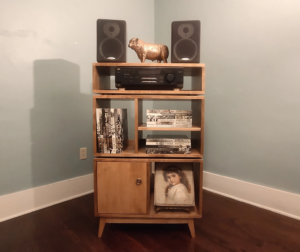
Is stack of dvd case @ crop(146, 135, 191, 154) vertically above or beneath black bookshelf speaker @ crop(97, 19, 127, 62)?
beneath

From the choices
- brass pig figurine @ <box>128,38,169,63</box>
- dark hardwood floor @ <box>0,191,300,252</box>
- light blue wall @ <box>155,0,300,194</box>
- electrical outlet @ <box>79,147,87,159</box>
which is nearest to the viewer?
dark hardwood floor @ <box>0,191,300,252</box>

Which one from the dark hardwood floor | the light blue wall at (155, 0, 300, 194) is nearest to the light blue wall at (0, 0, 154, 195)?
the dark hardwood floor

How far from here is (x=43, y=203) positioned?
147cm

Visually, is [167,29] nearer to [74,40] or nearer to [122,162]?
[74,40]

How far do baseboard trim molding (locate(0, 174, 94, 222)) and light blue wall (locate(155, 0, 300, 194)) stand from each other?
1.07m

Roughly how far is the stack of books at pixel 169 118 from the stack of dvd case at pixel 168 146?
85mm

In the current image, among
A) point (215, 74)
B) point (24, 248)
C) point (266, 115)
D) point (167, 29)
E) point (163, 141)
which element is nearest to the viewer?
point (24, 248)

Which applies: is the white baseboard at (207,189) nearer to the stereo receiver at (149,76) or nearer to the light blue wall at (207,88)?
the light blue wall at (207,88)

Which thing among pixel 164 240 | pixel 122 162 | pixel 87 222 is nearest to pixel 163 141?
pixel 122 162

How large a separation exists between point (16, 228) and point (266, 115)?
5.78 ft

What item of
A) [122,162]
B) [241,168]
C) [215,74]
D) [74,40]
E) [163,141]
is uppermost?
[74,40]

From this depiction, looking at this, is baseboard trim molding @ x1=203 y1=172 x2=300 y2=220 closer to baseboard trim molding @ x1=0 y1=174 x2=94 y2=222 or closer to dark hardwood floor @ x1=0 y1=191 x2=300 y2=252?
dark hardwood floor @ x1=0 y1=191 x2=300 y2=252

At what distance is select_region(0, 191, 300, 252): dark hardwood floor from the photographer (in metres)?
1.07

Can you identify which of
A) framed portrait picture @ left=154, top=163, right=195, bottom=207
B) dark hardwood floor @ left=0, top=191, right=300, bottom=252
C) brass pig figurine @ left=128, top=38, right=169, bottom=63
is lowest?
dark hardwood floor @ left=0, top=191, right=300, bottom=252
